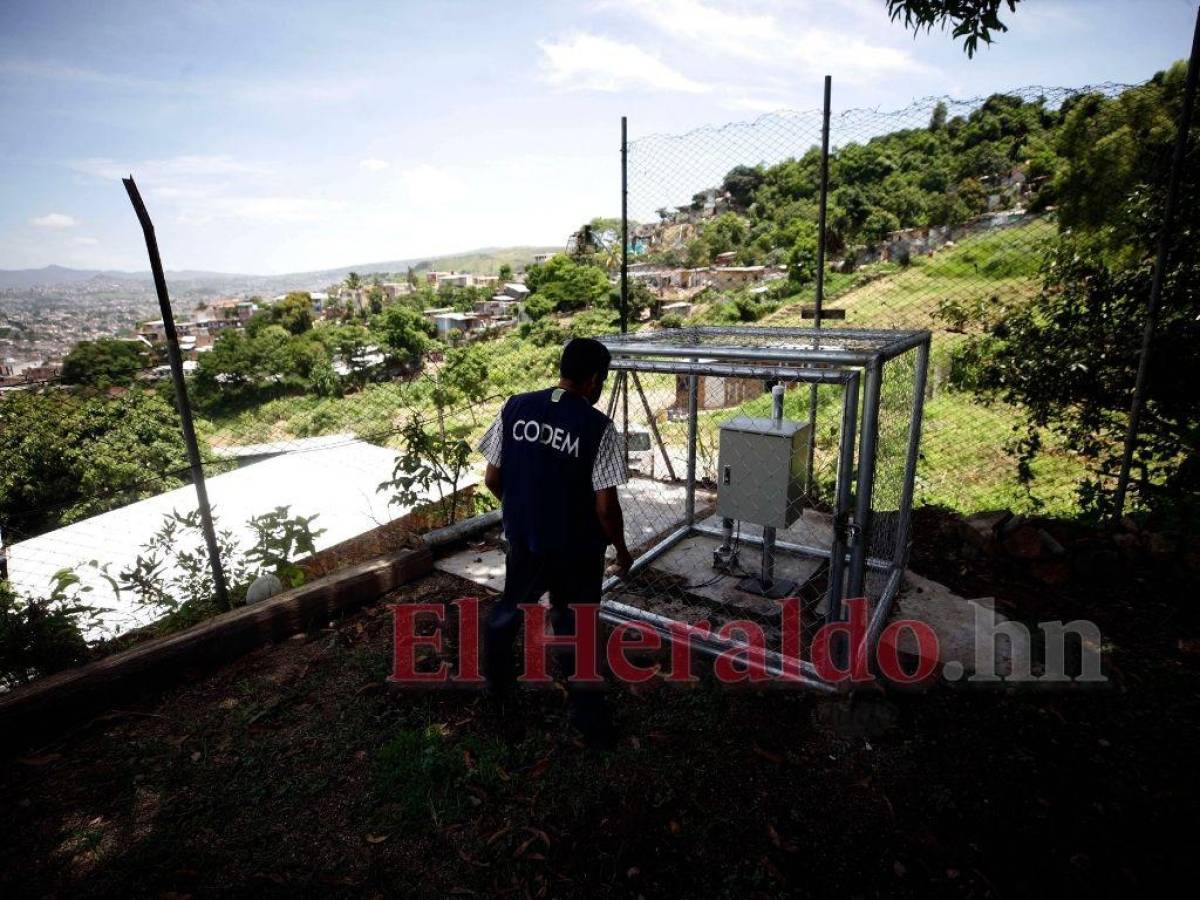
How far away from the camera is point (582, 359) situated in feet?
9.23

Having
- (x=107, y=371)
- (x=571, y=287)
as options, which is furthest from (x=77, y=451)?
(x=571, y=287)

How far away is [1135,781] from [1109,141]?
4664 millimetres

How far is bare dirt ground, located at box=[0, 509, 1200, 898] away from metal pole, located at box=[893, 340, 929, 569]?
3.82ft

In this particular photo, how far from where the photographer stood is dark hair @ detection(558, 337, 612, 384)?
281cm

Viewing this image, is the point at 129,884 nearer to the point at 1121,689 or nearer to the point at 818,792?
the point at 818,792

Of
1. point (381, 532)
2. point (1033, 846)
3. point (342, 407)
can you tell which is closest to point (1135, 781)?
point (1033, 846)

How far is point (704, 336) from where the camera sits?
17.9 feet

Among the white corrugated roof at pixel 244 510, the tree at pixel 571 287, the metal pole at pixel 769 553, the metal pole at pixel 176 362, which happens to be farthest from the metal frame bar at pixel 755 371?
the tree at pixel 571 287

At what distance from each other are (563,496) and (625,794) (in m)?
1.39

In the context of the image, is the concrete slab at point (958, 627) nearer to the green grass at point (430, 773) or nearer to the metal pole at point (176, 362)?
the green grass at point (430, 773)

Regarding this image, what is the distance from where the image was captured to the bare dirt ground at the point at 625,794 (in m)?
2.32

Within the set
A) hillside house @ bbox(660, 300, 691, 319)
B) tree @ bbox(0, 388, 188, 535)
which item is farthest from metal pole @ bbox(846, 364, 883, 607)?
hillside house @ bbox(660, 300, 691, 319)

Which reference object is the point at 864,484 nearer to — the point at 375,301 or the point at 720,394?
the point at 720,394

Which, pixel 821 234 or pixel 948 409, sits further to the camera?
pixel 948 409
